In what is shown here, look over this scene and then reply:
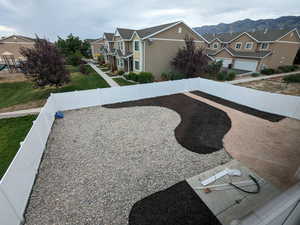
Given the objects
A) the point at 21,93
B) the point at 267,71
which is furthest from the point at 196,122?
the point at 267,71

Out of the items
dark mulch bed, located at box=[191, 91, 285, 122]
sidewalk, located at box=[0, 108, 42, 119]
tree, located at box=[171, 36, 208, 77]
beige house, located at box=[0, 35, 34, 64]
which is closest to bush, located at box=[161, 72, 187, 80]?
tree, located at box=[171, 36, 208, 77]

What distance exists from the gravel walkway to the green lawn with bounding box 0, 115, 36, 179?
1.19m

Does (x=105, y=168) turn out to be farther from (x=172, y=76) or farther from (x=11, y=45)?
(x=11, y=45)

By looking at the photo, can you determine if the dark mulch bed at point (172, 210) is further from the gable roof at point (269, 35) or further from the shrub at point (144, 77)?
the gable roof at point (269, 35)

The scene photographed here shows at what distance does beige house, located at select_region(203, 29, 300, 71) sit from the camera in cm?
2184

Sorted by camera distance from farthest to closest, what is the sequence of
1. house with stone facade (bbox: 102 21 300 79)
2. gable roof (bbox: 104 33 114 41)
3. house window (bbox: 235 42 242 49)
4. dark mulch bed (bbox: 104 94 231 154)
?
gable roof (bbox: 104 33 114 41), house window (bbox: 235 42 242 49), house with stone facade (bbox: 102 21 300 79), dark mulch bed (bbox: 104 94 231 154)

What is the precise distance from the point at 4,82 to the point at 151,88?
56.9ft

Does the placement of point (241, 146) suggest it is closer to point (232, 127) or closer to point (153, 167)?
point (232, 127)

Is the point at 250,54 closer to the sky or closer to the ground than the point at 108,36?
closer to the ground

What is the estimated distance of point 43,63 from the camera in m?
9.77

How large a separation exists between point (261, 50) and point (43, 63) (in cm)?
3031

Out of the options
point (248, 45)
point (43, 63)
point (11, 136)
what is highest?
point (248, 45)

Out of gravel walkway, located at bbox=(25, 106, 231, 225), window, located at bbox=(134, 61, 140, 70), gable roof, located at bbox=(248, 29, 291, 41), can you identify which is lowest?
gravel walkway, located at bbox=(25, 106, 231, 225)

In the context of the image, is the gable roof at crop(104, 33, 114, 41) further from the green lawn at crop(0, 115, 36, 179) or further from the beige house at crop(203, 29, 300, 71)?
the green lawn at crop(0, 115, 36, 179)
